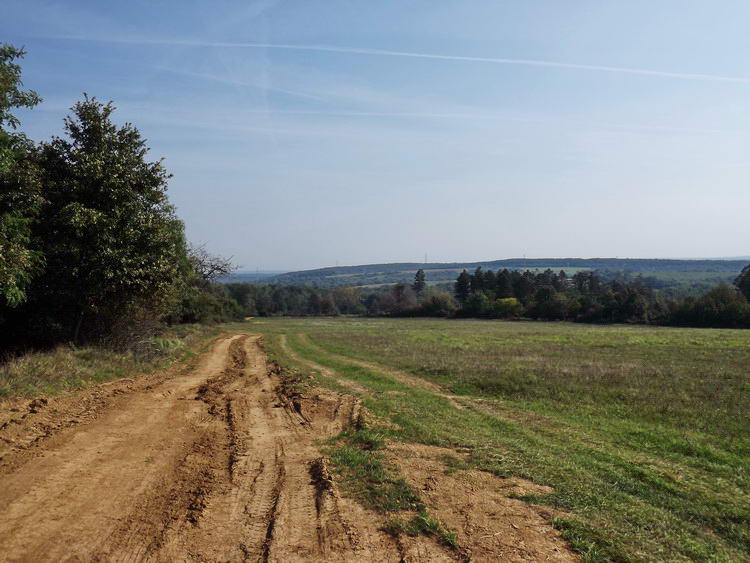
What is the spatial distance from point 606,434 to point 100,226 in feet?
55.5

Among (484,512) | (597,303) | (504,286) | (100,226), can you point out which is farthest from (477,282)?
(484,512)

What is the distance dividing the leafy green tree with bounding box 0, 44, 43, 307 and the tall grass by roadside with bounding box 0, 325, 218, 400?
211 centimetres

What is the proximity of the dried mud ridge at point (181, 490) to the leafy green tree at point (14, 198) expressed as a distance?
14.1 feet

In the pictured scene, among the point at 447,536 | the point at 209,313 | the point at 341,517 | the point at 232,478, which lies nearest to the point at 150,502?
the point at 232,478

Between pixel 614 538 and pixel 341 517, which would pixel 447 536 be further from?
pixel 614 538

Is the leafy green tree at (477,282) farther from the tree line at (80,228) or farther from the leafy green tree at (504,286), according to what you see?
the tree line at (80,228)

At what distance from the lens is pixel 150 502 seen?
6.30 m

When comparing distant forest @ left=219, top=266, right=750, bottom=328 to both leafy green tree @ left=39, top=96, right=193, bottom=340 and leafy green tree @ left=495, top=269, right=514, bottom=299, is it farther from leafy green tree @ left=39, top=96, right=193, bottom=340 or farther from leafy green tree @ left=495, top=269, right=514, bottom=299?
leafy green tree @ left=39, top=96, right=193, bottom=340

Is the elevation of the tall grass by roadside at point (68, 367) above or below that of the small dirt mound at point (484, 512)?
above

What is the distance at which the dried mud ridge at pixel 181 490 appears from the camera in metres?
5.20

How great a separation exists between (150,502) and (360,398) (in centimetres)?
833

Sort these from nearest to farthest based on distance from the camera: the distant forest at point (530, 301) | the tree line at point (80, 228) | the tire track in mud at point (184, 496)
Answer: the tire track in mud at point (184, 496) < the tree line at point (80, 228) < the distant forest at point (530, 301)

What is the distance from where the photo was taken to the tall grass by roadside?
12158mm

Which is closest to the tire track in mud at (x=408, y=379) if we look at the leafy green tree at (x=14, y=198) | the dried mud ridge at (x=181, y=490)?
the dried mud ridge at (x=181, y=490)
